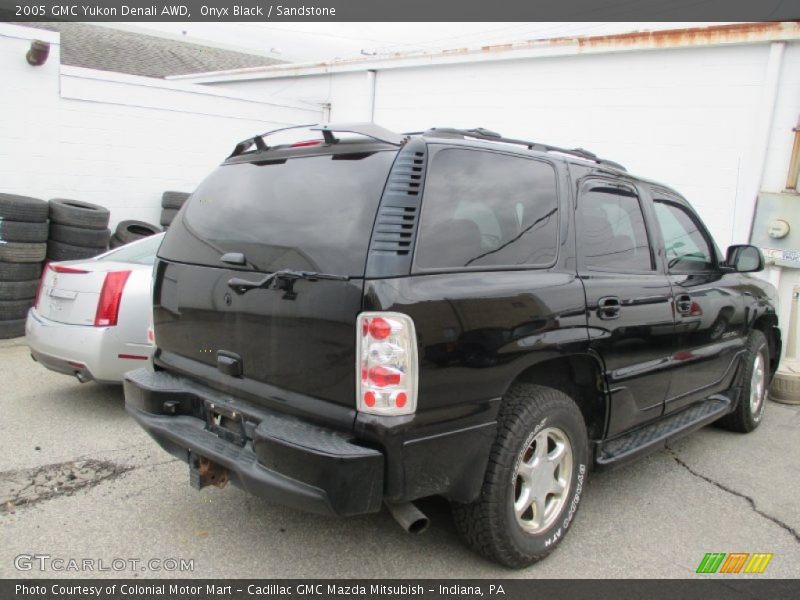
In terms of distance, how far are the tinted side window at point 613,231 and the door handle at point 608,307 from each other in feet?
0.64

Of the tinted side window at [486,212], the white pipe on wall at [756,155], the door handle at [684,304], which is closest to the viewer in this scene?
the tinted side window at [486,212]

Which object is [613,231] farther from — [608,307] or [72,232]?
[72,232]

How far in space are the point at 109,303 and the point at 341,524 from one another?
8.48 ft

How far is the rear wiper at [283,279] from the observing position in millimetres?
2555

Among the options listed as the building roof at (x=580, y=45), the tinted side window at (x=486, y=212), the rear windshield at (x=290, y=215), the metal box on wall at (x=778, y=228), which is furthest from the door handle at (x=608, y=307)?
the building roof at (x=580, y=45)

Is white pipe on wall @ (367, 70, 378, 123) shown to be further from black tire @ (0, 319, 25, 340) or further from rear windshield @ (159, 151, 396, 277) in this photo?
rear windshield @ (159, 151, 396, 277)

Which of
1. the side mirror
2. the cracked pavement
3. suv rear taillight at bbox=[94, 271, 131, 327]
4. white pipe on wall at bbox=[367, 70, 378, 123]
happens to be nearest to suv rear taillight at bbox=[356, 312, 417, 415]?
the cracked pavement

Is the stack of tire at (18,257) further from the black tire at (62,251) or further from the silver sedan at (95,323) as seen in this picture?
the silver sedan at (95,323)

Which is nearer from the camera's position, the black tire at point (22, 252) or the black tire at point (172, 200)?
the black tire at point (22, 252)

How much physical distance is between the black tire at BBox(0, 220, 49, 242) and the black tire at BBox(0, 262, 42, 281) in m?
0.29

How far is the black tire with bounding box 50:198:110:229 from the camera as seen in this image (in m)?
7.91

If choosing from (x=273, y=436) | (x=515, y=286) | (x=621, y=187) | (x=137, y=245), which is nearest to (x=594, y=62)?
(x=621, y=187)

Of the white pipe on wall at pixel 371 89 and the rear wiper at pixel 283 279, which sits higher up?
the white pipe on wall at pixel 371 89

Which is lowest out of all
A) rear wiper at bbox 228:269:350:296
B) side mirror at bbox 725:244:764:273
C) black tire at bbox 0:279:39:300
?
black tire at bbox 0:279:39:300
